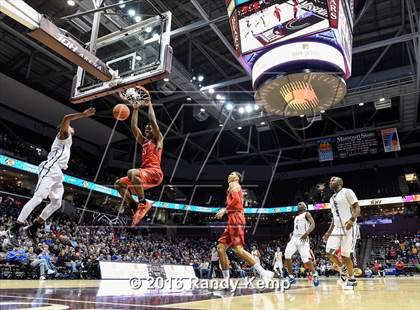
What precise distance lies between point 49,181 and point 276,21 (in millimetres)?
6162

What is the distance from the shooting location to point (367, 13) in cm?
1549

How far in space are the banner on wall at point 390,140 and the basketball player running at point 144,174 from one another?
19235 millimetres

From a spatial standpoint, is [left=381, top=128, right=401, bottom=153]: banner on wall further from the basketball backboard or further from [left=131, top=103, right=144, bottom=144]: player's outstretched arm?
[left=131, top=103, right=144, bottom=144]: player's outstretched arm

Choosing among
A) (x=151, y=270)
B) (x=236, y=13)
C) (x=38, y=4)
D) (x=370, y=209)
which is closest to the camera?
(x=236, y=13)

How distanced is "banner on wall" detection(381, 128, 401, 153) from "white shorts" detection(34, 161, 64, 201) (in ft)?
65.2

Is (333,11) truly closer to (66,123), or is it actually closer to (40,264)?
(66,123)

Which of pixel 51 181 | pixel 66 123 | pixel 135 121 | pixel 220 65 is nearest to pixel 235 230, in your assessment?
pixel 135 121

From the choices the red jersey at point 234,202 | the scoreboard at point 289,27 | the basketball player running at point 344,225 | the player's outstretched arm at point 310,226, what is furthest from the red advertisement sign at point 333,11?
the red jersey at point 234,202

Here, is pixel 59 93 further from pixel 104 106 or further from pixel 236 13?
pixel 236 13

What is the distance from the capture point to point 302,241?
8.16 meters

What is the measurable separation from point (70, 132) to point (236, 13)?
540 cm

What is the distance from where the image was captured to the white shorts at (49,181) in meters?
5.40

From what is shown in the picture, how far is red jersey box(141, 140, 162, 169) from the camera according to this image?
5.14m

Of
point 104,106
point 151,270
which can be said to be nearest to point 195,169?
point 104,106
